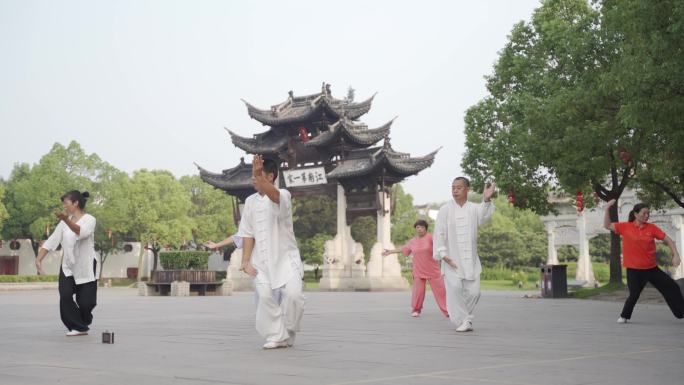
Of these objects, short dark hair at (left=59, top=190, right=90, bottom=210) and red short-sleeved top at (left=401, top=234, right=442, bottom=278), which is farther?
red short-sleeved top at (left=401, top=234, right=442, bottom=278)

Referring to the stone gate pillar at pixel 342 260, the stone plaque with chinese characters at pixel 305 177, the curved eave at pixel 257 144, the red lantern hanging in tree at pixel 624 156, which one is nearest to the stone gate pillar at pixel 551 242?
the stone gate pillar at pixel 342 260

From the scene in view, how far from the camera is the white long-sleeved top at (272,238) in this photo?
7348 mm

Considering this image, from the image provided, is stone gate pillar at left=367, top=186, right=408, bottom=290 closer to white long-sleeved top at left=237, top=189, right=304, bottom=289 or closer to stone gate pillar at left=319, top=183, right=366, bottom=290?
stone gate pillar at left=319, top=183, right=366, bottom=290

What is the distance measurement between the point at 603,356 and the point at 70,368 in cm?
410

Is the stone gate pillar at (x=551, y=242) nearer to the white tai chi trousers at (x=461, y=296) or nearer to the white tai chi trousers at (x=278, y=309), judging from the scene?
the white tai chi trousers at (x=461, y=296)

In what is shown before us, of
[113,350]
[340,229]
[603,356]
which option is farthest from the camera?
[340,229]

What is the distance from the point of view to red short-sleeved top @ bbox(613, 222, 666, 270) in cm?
1080

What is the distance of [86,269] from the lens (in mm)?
9289

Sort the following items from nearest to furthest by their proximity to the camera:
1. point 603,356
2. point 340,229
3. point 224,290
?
point 603,356, point 224,290, point 340,229

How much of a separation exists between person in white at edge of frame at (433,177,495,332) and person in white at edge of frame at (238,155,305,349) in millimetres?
2659

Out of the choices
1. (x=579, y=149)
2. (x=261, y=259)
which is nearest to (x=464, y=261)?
(x=261, y=259)

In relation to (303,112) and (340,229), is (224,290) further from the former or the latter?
(303,112)

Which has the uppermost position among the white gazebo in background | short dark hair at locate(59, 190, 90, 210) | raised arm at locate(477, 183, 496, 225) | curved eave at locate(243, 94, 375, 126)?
curved eave at locate(243, 94, 375, 126)

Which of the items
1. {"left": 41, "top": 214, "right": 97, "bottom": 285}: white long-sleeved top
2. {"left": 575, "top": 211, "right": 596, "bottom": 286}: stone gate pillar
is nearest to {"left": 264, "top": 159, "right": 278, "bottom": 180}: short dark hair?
{"left": 41, "top": 214, "right": 97, "bottom": 285}: white long-sleeved top
